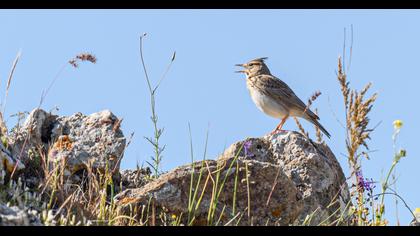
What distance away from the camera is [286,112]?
1095cm

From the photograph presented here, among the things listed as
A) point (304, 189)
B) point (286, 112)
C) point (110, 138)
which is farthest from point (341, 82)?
point (286, 112)

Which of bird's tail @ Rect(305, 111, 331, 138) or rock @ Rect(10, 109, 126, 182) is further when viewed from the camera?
bird's tail @ Rect(305, 111, 331, 138)

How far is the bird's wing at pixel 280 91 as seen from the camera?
11.0 meters

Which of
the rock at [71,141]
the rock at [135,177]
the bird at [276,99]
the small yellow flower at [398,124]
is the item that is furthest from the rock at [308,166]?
the bird at [276,99]

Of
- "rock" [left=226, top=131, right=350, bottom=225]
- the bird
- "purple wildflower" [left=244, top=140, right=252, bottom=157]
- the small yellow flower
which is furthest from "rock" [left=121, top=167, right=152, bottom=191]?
the bird

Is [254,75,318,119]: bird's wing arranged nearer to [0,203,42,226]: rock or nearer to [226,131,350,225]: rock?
[226,131,350,225]: rock

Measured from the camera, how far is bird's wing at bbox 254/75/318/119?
36.2 feet

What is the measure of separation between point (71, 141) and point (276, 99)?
202 inches

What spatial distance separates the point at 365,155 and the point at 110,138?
2.43 meters

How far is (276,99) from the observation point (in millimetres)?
11062

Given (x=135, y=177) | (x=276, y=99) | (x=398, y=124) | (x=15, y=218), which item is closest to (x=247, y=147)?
(x=135, y=177)

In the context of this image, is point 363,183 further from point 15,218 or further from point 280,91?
point 280,91
